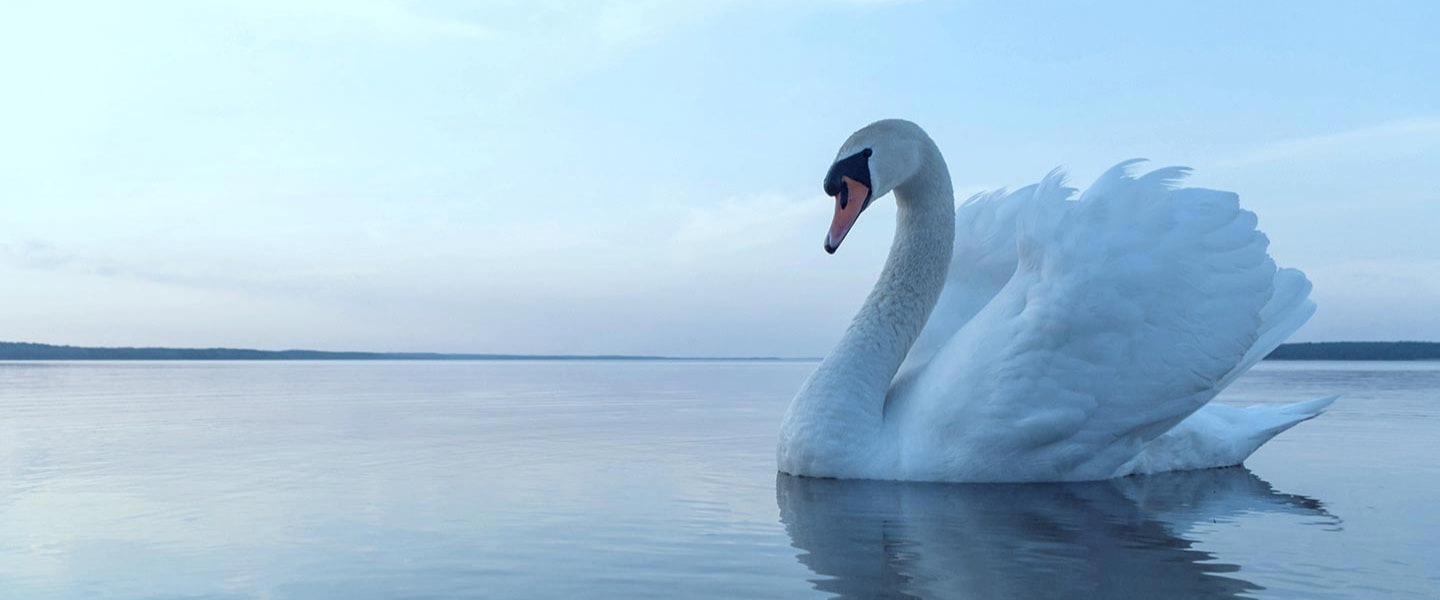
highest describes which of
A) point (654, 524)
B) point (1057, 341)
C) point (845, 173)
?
point (845, 173)

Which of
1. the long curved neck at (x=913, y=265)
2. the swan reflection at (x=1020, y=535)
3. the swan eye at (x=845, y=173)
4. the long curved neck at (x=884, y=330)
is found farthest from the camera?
the long curved neck at (x=913, y=265)

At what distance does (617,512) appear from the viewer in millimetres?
5465

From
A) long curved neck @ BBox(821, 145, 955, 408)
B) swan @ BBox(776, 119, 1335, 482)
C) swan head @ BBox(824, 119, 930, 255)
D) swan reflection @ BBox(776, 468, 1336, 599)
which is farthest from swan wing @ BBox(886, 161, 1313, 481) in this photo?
swan head @ BBox(824, 119, 930, 255)

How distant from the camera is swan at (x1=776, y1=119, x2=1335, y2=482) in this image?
5.79m

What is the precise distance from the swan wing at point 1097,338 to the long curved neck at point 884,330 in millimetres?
255

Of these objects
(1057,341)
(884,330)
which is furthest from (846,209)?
(1057,341)

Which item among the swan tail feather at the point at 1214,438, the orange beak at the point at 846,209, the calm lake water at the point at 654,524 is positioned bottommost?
the calm lake water at the point at 654,524

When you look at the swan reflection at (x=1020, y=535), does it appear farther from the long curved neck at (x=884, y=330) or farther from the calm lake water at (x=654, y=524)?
the long curved neck at (x=884, y=330)

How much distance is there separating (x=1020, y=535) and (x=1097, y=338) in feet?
4.54

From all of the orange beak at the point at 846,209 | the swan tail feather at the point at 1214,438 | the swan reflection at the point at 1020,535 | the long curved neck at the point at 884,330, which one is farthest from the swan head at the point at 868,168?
the swan tail feather at the point at 1214,438

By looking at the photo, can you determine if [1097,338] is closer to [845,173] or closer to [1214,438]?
[845,173]

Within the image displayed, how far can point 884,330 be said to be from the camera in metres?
6.83

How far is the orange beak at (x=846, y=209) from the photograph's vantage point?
20.5 ft

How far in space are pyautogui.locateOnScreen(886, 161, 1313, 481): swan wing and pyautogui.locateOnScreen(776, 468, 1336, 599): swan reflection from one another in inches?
9.7
